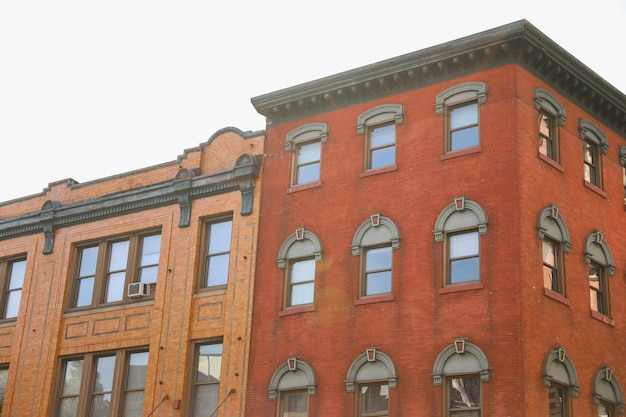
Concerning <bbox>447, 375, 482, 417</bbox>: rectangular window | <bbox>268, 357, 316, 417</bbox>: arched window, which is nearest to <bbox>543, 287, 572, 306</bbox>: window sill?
<bbox>447, 375, 482, 417</bbox>: rectangular window

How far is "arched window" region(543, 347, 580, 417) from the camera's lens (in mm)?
24438

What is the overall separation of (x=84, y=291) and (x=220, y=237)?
5.58 metres

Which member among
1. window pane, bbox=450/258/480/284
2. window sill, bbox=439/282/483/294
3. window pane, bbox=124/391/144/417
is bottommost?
window pane, bbox=124/391/144/417

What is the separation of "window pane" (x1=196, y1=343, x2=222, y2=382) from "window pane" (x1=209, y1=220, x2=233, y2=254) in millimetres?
2964

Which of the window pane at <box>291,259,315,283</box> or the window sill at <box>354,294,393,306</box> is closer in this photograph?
the window sill at <box>354,294,393,306</box>

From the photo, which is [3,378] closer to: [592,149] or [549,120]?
[549,120]

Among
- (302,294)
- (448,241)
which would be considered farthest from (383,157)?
(302,294)

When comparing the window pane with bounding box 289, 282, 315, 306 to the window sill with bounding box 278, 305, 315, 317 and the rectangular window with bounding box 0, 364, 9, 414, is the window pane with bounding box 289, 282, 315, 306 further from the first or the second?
the rectangular window with bounding box 0, 364, 9, 414

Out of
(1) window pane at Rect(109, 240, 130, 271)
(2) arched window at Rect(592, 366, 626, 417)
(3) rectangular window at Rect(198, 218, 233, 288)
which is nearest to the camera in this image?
(2) arched window at Rect(592, 366, 626, 417)

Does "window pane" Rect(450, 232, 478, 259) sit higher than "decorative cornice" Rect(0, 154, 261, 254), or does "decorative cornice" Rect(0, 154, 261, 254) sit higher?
"decorative cornice" Rect(0, 154, 261, 254)

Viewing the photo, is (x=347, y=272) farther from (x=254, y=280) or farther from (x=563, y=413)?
(x=563, y=413)

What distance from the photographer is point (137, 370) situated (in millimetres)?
30812

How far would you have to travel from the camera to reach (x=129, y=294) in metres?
31.3

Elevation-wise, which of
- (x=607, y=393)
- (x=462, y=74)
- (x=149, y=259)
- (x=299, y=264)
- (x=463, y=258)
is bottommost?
(x=607, y=393)
